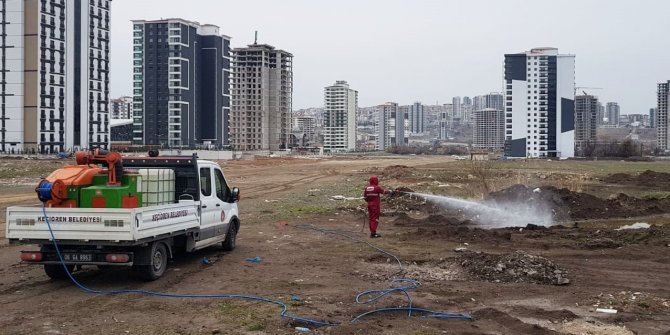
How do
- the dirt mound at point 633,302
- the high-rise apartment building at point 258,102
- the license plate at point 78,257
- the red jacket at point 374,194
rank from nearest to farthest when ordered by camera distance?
the dirt mound at point 633,302
the license plate at point 78,257
the red jacket at point 374,194
the high-rise apartment building at point 258,102

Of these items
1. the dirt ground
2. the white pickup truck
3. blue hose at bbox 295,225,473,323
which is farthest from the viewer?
the white pickup truck

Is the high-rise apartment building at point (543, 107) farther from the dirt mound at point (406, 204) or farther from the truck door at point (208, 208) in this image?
the truck door at point (208, 208)

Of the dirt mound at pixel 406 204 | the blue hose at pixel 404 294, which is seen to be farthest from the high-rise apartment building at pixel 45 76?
the blue hose at pixel 404 294

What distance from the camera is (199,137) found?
138 meters

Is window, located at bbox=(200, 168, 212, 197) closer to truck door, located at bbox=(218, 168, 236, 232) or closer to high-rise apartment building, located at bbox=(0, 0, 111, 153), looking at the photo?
truck door, located at bbox=(218, 168, 236, 232)

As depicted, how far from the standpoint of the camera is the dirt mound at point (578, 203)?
2409 centimetres

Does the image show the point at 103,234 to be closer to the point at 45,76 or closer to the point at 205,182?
the point at 205,182

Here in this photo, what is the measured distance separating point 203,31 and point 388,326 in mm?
136200

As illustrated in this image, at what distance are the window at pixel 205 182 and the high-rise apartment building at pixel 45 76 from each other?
81605mm

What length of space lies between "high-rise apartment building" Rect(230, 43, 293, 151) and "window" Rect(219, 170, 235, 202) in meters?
143

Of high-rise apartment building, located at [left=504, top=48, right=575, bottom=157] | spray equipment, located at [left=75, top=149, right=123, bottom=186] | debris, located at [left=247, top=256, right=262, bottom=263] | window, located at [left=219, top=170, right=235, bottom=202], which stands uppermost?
high-rise apartment building, located at [left=504, top=48, right=575, bottom=157]

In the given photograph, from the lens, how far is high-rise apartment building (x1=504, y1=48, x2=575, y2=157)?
144625mm

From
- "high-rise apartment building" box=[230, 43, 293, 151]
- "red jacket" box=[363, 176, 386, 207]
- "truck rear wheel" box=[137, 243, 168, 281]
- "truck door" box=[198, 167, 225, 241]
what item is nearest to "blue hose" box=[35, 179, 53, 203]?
"truck rear wheel" box=[137, 243, 168, 281]

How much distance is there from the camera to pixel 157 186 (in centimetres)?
1178
